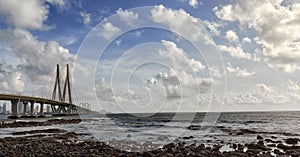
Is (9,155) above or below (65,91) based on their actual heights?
below

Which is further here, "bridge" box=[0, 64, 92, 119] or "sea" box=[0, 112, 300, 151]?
"bridge" box=[0, 64, 92, 119]

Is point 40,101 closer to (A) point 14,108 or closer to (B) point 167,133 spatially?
(A) point 14,108

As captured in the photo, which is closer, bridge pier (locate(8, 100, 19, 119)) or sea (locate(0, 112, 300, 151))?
sea (locate(0, 112, 300, 151))

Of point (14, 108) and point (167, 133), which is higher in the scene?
point (14, 108)

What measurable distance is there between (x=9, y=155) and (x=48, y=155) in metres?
2.23

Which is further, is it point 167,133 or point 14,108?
point 14,108

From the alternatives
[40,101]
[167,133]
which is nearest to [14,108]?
[40,101]

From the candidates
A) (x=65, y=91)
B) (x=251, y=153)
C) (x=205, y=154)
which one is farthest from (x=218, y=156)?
(x=65, y=91)

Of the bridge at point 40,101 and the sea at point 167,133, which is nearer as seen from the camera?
the sea at point 167,133

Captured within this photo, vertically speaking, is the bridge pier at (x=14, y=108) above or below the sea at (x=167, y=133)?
above

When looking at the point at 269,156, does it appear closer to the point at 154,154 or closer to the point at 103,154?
the point at 154,154

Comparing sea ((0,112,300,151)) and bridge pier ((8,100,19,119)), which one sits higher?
bridge pier ((8,100,19,119))

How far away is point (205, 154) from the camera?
1848cm

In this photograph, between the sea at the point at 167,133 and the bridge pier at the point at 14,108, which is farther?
the bridge pier at the point at 14,108
